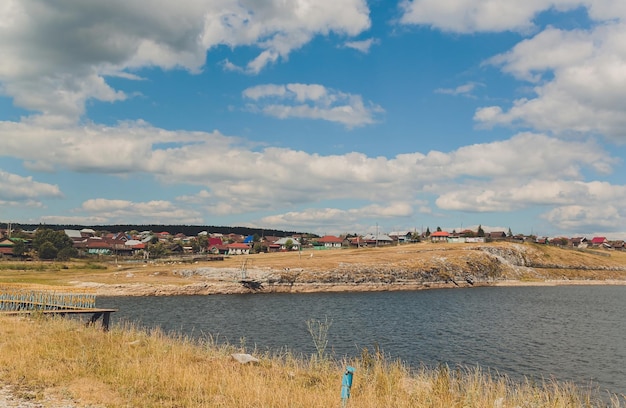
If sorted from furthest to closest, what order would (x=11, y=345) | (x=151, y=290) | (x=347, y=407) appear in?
1. (x=151, y=290)
2. (x=11, y=345)
3. (x=347, y=407)

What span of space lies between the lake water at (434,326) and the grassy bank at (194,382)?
32.4 ft

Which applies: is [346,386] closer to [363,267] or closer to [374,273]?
[374,273]

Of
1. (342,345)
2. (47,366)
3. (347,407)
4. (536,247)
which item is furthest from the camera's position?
(536,247)

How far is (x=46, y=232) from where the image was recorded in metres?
126

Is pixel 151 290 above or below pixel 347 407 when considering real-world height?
below

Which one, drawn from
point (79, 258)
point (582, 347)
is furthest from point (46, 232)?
point (582, 347)

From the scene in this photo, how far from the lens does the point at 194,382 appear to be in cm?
1581

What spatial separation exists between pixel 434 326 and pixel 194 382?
142 feet

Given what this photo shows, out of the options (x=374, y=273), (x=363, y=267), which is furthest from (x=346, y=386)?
(x=363, y=267)

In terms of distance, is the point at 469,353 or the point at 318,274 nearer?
the point at 469,353

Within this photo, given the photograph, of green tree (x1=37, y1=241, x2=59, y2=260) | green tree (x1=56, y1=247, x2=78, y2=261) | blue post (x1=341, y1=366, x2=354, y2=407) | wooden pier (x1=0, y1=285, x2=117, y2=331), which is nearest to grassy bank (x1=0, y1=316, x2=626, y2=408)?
blue post (x1=341, y1=366, x2=354, y2=407)

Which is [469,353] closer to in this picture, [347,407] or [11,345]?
[347,407]

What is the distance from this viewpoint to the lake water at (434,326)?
3684 cm

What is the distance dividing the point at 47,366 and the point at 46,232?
126523 mm
